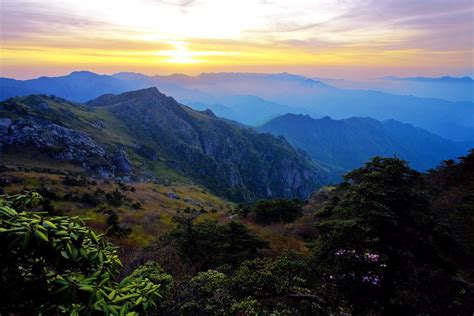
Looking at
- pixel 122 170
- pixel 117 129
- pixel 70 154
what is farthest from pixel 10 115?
pixel 117 129

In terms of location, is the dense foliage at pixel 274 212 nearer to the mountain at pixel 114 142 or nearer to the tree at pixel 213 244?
the tree at pixel 213 244

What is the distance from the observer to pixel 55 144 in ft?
272

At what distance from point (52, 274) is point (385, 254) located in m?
7.84

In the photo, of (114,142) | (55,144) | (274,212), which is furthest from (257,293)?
(114,142)

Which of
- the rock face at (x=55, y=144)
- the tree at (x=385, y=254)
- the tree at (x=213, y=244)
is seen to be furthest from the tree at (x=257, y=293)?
the rock face at (x=55, y=144)

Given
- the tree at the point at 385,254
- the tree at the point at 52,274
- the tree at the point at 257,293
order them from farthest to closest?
the tree at the point at 385,254 → the tree at the point at 257,293 → the tree at the point at 52,274

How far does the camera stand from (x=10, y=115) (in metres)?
91.4

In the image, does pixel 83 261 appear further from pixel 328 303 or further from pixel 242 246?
pixel 242 246

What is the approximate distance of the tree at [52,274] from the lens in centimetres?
294

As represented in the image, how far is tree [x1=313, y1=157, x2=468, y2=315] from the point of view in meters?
8.20

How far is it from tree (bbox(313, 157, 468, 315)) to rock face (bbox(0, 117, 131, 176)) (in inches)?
3015

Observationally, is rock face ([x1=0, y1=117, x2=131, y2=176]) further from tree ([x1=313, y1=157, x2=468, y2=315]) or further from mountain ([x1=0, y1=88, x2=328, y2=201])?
tree ([x1=313, y1=157, x2=468, y2=315])

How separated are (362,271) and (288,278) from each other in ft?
6.46

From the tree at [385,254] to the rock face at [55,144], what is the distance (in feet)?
251
